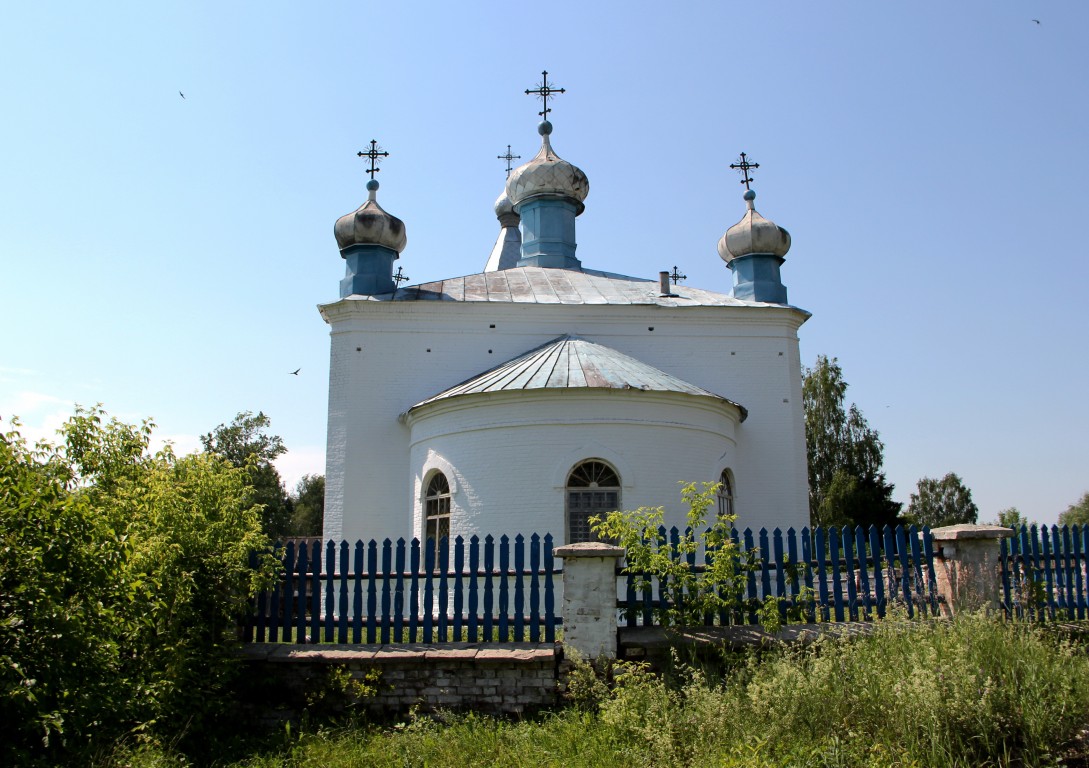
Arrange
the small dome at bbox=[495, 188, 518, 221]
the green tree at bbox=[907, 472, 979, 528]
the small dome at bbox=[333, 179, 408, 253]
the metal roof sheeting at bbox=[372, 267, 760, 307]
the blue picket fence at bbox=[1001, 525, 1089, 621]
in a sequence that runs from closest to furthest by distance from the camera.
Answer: the blue picket fence at bbox=[1001, 525, 1089, 621]
the metal roof sheeting at bbox=[372, 267, 760, 307]
the small dome at bbox=[333, 179, 408, 253]
the small dome at bbox=[495, 188, 518, 221]
the green tree at bbox=[907, 472, 979, 528]

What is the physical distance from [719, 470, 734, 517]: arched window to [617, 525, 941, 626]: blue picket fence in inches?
202

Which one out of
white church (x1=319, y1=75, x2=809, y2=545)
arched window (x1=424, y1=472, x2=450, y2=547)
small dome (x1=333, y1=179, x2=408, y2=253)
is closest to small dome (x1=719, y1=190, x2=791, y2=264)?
white church (x1=319, y1=75, x2=809, y2=545)

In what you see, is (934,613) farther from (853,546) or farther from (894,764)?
(894,764)

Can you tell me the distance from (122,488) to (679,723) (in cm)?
434

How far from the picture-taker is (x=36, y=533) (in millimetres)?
4996

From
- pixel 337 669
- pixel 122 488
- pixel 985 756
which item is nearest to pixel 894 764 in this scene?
pixel 985 756

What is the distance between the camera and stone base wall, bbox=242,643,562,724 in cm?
705

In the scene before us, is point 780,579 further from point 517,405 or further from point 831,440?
point 831,440

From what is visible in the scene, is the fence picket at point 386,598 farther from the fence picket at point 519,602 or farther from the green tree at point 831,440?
the green tree at point 831,440

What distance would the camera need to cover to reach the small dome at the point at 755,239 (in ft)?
55.0

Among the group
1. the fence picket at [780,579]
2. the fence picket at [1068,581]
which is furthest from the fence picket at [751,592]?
the fence picket at [1068,581]

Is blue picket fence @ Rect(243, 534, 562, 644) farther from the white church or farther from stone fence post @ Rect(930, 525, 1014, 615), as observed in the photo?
the white church

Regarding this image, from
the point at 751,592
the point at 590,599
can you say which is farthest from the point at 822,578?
the point at 590,599

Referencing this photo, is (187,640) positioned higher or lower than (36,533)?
lower
